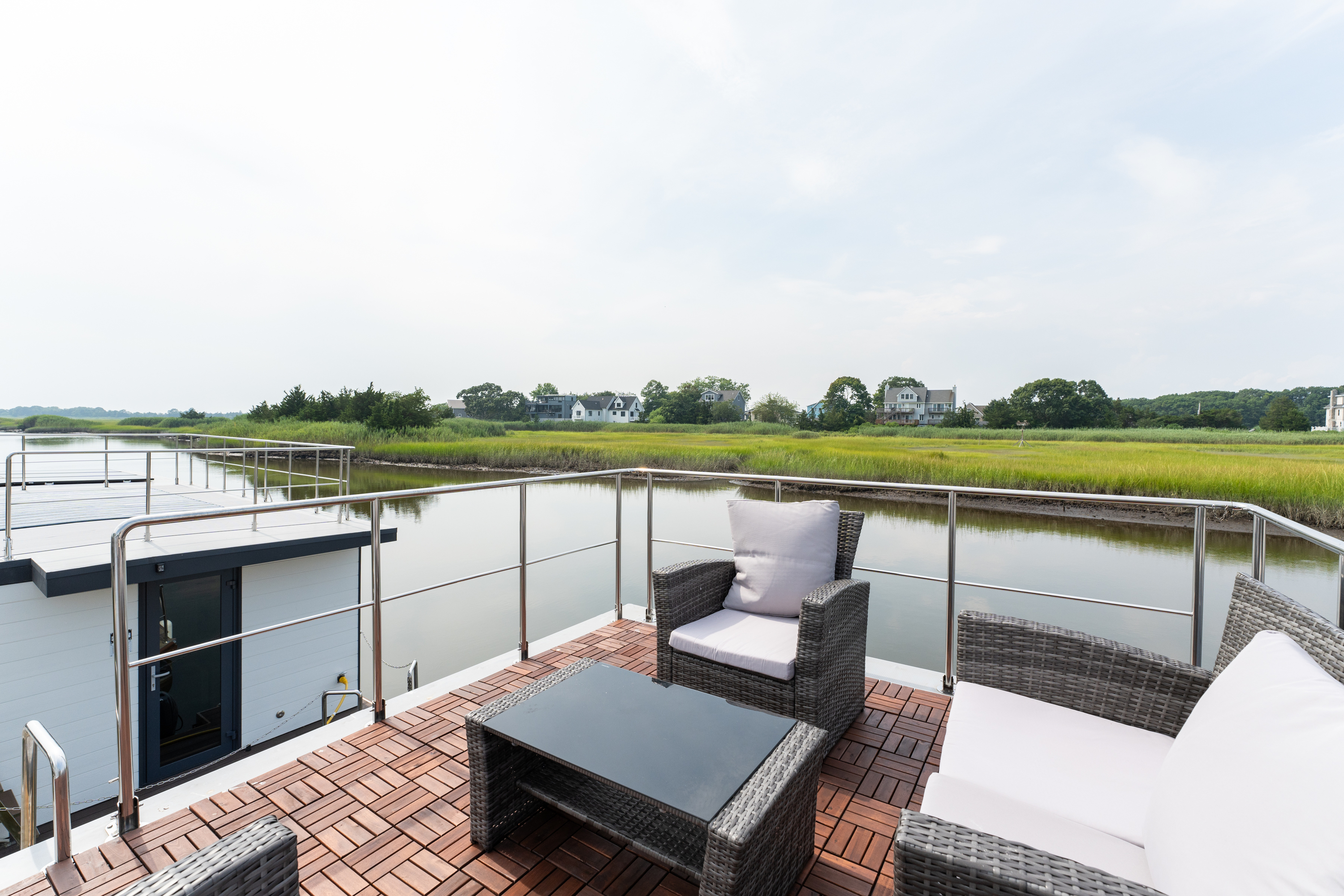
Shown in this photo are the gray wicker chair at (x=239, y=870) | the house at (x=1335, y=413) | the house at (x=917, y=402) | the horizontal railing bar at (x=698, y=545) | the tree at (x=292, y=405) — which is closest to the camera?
the gray wicker chair at (x=239, y=870)

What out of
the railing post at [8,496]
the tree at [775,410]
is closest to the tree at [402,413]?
the tree at [775,410]

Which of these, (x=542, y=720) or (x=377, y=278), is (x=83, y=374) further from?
(x=542, y=720)

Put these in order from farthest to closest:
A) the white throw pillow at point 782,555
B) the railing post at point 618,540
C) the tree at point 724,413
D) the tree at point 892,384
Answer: the tree at point 724,413 < the tree at point 892,384 < the railing post at point 618,540 < the white throw pillow at point 782,555

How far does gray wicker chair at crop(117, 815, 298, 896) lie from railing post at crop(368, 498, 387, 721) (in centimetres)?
128

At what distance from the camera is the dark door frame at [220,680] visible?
4055 mm

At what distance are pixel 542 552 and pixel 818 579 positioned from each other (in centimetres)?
979

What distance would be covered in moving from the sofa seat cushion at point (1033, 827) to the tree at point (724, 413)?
36.6 meters

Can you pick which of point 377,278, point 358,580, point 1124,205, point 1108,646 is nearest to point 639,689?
point 1108,646

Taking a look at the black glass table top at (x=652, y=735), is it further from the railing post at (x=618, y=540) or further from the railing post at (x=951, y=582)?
the railing post at (x=618, y=540)

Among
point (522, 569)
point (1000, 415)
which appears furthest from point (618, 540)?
point (1000, 415)

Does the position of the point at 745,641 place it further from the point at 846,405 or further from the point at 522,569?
the point at 846,405

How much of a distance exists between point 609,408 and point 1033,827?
165ft

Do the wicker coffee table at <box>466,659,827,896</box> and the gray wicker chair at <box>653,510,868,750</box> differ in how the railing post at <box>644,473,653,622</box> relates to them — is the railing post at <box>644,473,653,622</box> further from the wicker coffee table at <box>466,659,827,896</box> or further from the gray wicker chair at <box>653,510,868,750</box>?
the wicker coffee table at <box>466,659,827,896</box>

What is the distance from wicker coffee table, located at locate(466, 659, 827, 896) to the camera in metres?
1.16
